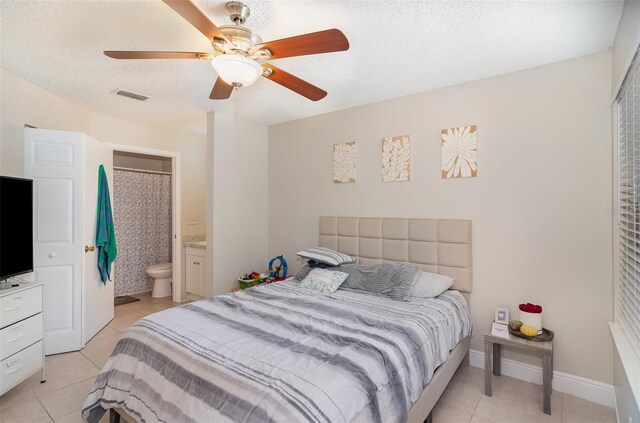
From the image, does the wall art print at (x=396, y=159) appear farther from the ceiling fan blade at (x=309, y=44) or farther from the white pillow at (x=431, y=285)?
the ceiling fan blade at (x=309, y=44)

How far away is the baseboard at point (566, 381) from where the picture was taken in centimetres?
226

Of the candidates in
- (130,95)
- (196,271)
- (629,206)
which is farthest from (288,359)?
(196,271)

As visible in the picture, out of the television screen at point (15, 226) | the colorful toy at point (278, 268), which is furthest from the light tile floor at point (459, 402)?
the colorful toy at point (278, 268)

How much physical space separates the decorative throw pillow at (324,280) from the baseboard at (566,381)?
1.38 m

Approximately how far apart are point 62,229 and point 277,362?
2.88 metres

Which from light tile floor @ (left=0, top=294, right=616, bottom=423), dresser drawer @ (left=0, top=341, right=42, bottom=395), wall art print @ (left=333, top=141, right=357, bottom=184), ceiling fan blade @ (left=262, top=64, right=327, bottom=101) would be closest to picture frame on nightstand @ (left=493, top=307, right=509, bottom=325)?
light tile floor @ (left=0, top=294, right=616, bottom=423)

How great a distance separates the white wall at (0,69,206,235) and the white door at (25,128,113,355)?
5.5 inches

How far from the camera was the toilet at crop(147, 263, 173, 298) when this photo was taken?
4781 mm

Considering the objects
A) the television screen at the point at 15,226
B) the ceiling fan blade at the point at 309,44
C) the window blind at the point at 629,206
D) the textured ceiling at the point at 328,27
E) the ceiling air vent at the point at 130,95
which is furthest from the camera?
the ceiling air vent at the point at 130,95

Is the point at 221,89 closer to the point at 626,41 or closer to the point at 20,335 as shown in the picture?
the point at 20,335

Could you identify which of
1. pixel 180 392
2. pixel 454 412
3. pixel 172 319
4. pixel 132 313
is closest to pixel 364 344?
pixel 180 392

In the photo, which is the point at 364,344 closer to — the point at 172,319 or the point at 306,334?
the point at 306,334

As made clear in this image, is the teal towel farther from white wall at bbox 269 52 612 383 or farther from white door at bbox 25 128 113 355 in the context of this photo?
white wall at bbox 269 52 612 383

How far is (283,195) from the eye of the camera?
14.0ft
